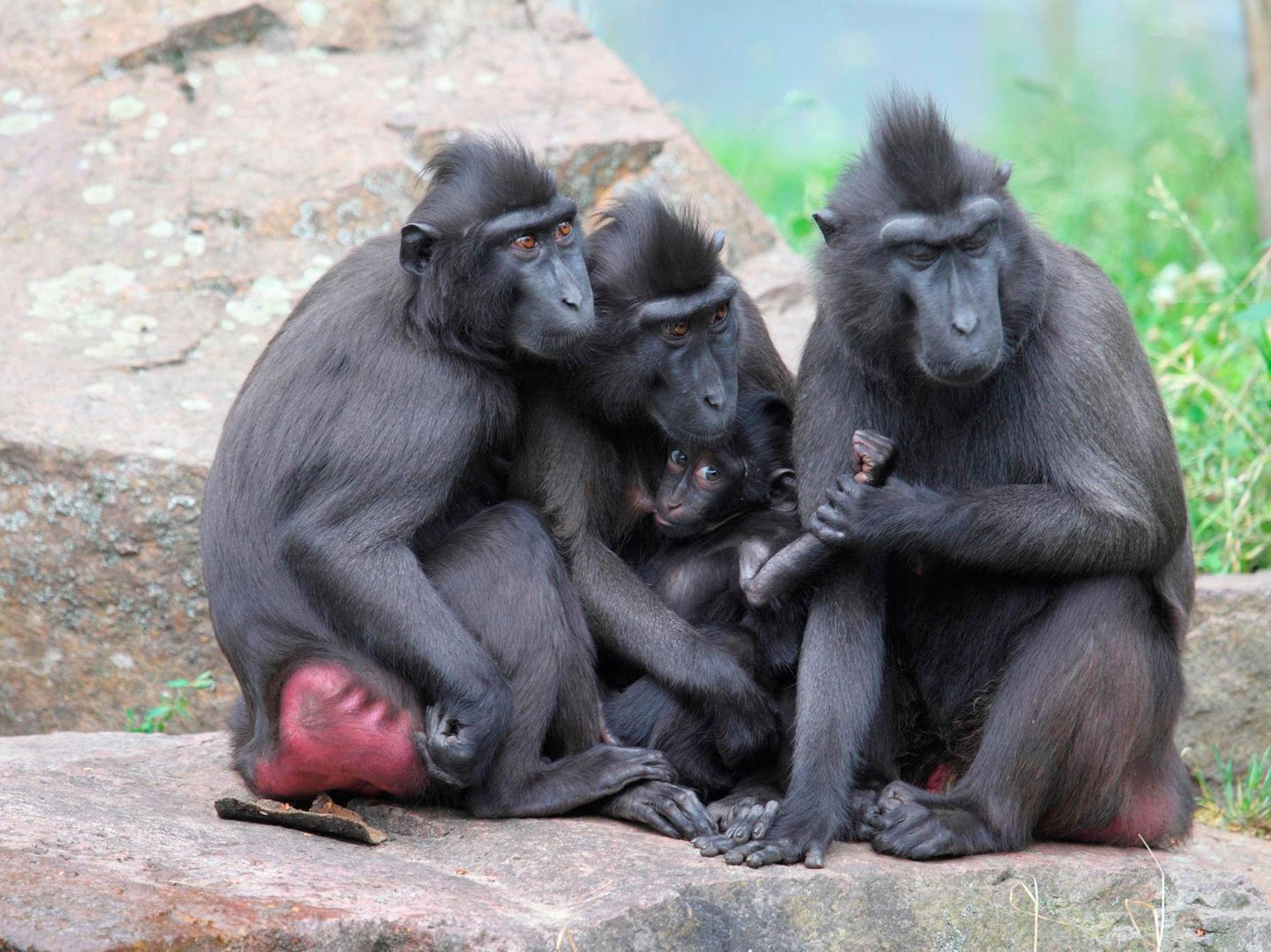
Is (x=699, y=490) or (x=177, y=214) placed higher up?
(x=177, y=214)

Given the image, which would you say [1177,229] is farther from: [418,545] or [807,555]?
[418,545]

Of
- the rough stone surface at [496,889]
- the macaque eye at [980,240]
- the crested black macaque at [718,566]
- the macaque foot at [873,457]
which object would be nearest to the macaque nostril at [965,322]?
the macaque eye at [980,240]

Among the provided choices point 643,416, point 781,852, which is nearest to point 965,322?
point 643,416

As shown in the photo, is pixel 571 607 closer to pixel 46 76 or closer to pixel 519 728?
pixel 519 728

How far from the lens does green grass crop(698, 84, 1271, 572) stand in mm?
7441

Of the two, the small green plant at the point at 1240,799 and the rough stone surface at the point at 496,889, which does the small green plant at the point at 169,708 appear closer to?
the rough stone surface at the point at 496,889

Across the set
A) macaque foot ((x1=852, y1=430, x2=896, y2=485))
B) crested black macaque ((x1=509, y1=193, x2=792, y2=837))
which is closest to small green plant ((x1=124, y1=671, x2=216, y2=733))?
crested black macaque ((x1=509, y1=193, x2=792, y2=837))

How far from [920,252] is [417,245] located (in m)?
1.49

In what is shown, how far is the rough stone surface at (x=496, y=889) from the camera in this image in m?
3.44

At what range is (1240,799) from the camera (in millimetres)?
6223

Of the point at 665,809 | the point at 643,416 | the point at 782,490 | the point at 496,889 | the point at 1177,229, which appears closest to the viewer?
the point at 496,889

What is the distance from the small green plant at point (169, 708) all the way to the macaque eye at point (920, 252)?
3.21m

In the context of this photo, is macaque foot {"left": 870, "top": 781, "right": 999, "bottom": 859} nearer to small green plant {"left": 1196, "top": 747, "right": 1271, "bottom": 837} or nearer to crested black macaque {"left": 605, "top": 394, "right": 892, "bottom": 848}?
crested black macaque {"left": 605, "top": 394, "right": 892, "bottom": 848}

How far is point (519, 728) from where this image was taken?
4535 mm
